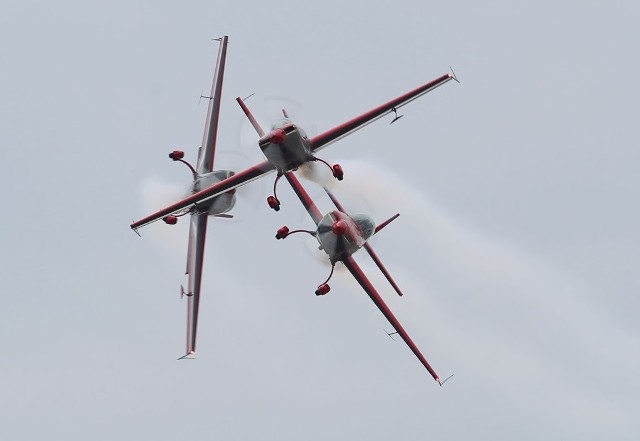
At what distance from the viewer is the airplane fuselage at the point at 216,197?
361ft

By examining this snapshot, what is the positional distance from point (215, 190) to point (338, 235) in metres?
12.6

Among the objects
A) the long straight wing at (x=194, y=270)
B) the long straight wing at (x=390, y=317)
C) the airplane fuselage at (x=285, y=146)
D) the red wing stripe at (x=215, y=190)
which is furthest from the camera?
the long straight wing at (x=194, y=270)

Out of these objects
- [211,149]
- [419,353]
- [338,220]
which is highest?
[211,149]

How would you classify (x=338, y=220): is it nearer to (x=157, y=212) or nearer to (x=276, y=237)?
(x=276, y=237)

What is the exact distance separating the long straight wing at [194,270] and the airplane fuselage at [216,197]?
2.88 feet

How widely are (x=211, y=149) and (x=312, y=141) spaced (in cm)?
2021

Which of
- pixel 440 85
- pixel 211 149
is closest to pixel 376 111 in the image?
pixel 440 85

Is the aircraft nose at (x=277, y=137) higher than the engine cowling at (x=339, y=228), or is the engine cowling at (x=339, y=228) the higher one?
the aircraft nose at (x=277, y=137)

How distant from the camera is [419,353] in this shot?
108 meters

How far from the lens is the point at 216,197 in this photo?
112375 mm

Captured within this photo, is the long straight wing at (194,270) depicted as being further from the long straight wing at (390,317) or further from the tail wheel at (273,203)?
the tail wheel at (273,203)

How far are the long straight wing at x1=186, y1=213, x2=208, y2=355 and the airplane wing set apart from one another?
20.8 m

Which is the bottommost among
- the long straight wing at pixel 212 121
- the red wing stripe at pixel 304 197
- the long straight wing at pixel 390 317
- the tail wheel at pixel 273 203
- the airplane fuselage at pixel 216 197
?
the long straight wing at pixel 390 317

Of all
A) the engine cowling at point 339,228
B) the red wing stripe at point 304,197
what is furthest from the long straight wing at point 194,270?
→ the engine cowling at point 339,228
